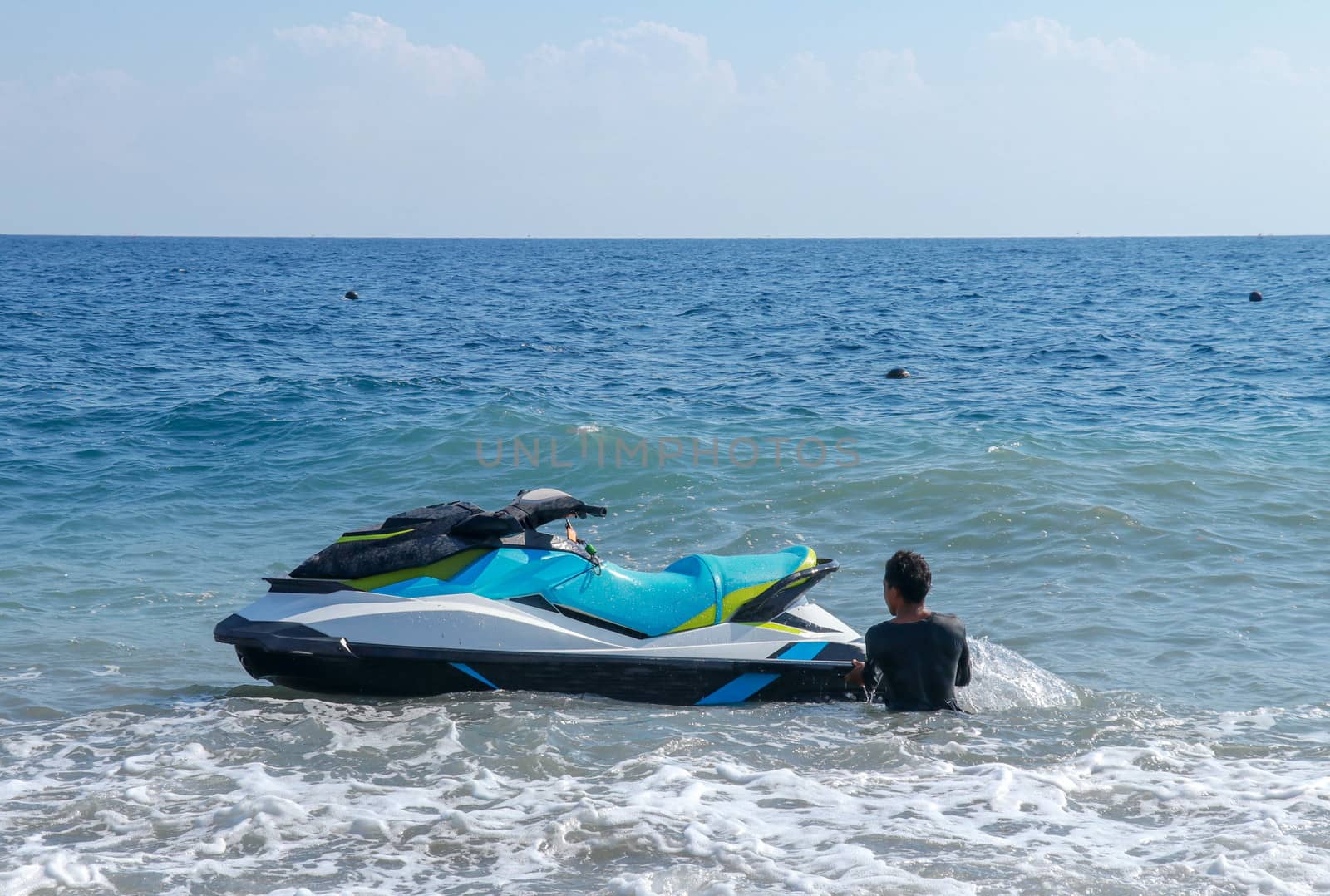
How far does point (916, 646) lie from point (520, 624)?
2.06m

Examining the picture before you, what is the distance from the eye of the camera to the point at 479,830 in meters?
4.59

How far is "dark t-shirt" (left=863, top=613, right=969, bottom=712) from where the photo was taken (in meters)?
5.83

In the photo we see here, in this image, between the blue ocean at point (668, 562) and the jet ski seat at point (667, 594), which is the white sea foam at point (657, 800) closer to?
the blue ocean at point (668, 562)

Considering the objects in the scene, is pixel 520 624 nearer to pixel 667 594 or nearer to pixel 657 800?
pixel 667 594

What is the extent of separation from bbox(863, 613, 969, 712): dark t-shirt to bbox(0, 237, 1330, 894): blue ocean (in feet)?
0.51

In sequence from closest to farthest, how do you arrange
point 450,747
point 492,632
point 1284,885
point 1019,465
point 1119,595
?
point 1284,885
point 450,747
point 492,632
point 1119,595
point 1019,465

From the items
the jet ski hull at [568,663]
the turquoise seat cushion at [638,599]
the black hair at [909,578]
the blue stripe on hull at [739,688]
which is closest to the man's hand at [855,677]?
the jet ski hull at [568,663]

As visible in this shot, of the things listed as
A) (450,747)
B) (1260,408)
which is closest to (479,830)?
(450,747)

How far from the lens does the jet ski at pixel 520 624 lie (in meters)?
5.98

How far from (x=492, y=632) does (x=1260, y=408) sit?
525 inches

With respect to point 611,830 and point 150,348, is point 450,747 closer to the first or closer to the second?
point 611,830

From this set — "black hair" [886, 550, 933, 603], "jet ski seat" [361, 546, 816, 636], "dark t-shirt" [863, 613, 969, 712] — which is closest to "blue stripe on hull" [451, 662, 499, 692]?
"jet ski seat" [361, 546, 816, 636]

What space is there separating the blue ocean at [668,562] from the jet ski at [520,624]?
0.54 ft

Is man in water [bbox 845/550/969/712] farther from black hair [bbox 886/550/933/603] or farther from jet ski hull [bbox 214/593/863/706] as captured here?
jet ski hull [bbox 214/593/863/706]
